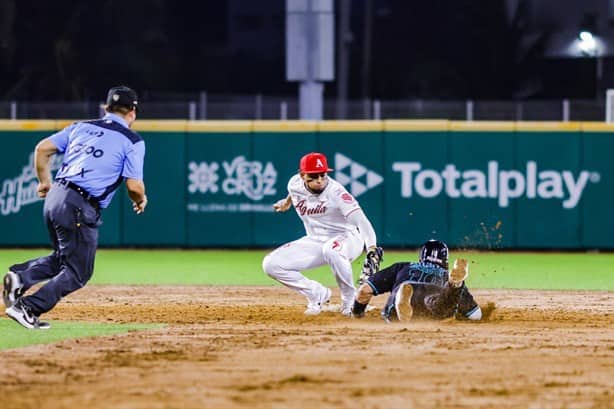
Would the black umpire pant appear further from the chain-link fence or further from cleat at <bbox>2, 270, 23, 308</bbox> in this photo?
the chain-link fence

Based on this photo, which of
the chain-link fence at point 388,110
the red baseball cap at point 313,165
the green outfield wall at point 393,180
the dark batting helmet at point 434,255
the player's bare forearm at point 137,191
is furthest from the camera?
the chain-link fence at point 388,110

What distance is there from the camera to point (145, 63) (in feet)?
153

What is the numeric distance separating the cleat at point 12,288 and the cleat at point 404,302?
293 centimetres

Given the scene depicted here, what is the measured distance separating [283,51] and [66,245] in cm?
4038

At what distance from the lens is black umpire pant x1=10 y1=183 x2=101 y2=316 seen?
10227 mm

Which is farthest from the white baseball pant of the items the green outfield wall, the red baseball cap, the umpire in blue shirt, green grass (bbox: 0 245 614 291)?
the green outfield wall

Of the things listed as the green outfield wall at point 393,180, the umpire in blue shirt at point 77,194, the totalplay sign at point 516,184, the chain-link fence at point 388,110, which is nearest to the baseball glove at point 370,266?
the umpire in blue shirt at point 77,194

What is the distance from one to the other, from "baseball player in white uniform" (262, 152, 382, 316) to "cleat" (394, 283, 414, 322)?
26.8 inches

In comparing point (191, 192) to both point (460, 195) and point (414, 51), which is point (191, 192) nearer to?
point (460, 195)

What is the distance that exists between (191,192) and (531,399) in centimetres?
1526

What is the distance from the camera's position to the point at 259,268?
753 inches

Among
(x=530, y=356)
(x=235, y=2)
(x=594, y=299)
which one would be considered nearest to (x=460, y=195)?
(x=594, y=299)

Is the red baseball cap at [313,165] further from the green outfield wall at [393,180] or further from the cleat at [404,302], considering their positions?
the green outfield wall at [393,180]

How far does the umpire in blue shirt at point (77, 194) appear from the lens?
1024 centimetres
